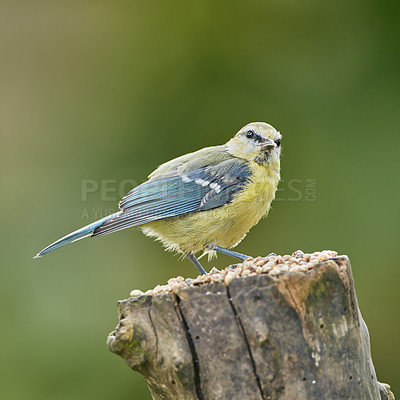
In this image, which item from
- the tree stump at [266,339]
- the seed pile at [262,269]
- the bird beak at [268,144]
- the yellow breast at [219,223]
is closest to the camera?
the tree stump at [266,339]

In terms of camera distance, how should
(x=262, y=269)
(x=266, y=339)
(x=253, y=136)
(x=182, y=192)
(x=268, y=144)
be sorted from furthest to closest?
1. (x=253, y=136)
2. (x=268, y=144)
3. (x=182, y=192)
4. (x=262, y=269)
5. (x=266, y=339)

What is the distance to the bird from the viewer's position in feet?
12.8

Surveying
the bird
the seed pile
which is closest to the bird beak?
the bird

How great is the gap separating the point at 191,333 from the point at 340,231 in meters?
3.61

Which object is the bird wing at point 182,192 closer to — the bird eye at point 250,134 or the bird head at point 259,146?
the bird head at point 259,146

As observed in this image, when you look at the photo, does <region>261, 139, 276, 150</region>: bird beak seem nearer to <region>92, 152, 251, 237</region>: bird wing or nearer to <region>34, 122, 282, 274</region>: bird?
<region>34, 122, 282, 274</region>: bird

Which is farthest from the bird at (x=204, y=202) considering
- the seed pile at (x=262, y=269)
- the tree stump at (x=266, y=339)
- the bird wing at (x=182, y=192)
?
the tree stump at (x=266, y=339)

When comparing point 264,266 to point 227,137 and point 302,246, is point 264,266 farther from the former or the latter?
point 227,137

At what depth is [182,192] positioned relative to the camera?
158 inches

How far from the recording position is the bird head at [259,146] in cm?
425

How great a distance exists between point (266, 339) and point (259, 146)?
7.63ft

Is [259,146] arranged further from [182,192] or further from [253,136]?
[182,192]

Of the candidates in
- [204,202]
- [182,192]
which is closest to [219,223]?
[204,202]

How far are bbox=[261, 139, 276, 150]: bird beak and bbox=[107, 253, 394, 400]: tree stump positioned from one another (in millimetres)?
2021
